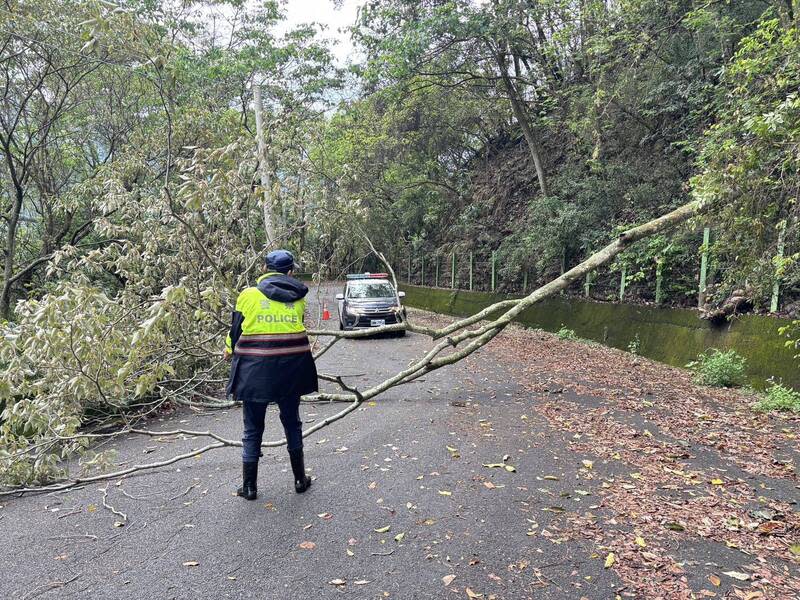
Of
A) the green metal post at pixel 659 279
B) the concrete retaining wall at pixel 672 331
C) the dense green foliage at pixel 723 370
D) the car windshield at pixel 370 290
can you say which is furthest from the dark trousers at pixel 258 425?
the car windshield at pixel 370 290

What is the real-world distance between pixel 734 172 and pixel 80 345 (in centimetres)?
666

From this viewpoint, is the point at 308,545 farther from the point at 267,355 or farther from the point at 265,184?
the point at 265,184

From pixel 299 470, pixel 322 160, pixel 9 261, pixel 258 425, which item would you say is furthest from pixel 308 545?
pixel 322 160

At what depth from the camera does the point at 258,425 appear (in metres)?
3.93

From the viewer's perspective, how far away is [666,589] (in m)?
2.75

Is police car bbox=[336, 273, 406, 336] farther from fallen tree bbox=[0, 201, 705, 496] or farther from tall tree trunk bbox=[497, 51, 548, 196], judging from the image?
fallen tree bbox=[0, 201, 705, 496]

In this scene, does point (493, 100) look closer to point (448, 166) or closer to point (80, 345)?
point (448, 166)

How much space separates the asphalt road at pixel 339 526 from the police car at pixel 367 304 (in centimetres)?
741

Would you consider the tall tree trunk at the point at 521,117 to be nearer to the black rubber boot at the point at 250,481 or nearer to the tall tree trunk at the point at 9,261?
the tall tree trunk at the point at 9,261

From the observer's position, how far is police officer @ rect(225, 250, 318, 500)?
12.4 feet

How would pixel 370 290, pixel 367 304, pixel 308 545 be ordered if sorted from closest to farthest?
pixel 308 545, pixel 367 304, pixel 370 290

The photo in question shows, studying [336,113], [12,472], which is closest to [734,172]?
[12,472]

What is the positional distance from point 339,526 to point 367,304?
10.0 metres

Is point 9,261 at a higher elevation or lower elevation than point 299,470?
higher
